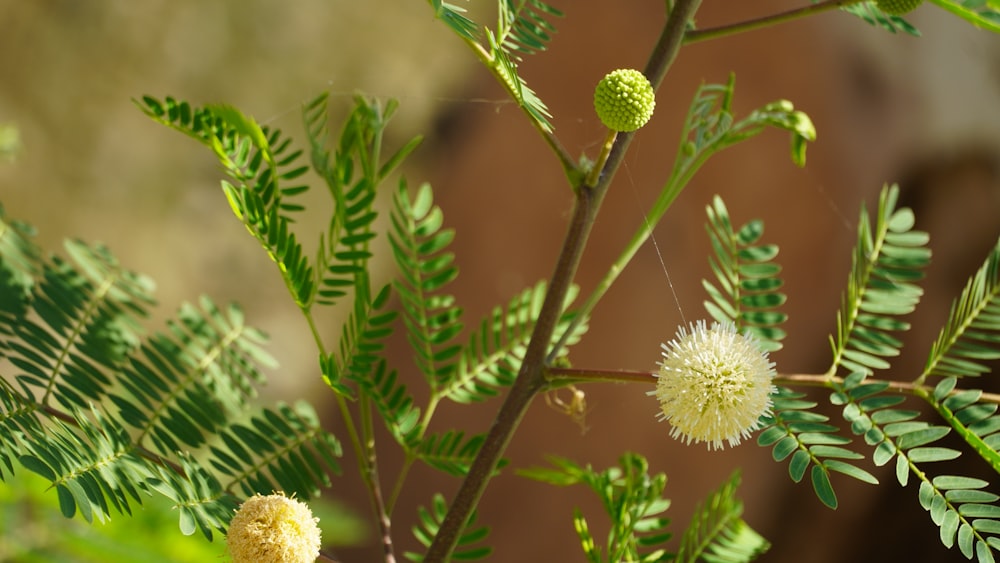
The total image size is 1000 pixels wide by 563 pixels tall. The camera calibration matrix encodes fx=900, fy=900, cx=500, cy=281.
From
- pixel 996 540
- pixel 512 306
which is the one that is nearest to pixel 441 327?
pixel 512 306

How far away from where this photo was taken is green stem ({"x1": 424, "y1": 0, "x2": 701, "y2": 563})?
0.52 m

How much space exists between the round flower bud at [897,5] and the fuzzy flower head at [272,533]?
0.44 meters

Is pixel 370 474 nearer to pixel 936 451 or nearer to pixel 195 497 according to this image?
pixel 195 497

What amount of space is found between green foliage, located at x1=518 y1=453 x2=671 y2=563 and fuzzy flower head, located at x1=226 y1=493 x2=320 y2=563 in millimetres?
170

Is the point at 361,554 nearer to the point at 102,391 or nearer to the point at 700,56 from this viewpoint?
the point at 700,56

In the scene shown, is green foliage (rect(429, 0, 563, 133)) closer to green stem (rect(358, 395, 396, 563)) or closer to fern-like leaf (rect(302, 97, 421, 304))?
fern-like leaf (rect(302, 97, 421, 304))

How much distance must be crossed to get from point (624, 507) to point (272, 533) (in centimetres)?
22

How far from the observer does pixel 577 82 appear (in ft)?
6.15

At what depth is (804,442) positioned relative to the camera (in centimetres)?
46

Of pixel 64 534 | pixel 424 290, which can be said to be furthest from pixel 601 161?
pixel 64 534

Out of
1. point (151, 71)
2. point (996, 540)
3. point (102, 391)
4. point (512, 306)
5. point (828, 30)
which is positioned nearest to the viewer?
point (996, 540)

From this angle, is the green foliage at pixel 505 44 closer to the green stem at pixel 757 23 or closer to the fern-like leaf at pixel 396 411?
the green stem at pixel 757 23

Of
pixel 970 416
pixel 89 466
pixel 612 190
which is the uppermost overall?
pixel 612 190

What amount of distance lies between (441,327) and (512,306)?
0.07m
